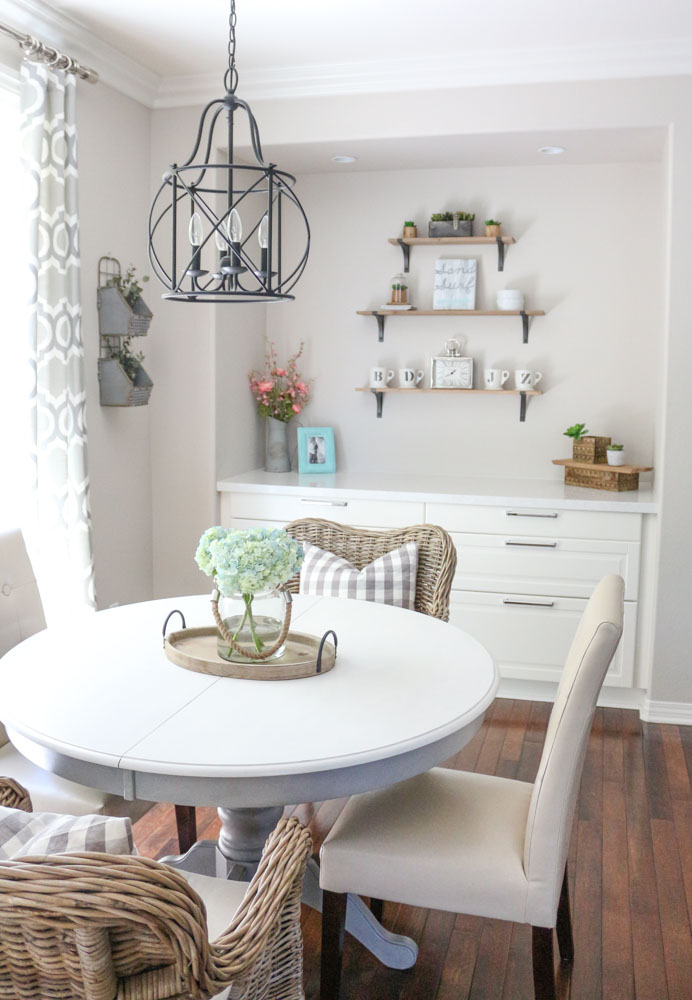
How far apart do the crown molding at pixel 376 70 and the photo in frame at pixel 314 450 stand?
4.96 ft

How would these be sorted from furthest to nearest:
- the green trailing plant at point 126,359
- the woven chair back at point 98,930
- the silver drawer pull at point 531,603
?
the silver drawer pull at point 531,603 < the green trailing plant at point 126,359 < the woven chair back at point 98,930

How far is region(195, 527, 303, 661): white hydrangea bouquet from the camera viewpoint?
6.28ft

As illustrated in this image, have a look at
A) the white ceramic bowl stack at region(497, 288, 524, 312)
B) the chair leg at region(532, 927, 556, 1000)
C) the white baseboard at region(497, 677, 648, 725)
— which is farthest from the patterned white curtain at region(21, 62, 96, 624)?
the chair leg at region(532, 927, 556, 1000)

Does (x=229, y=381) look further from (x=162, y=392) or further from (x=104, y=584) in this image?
(x=104, y=584)

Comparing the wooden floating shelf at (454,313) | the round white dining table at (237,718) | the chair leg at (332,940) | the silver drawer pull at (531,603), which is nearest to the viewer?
the round white dining table at (237,718)

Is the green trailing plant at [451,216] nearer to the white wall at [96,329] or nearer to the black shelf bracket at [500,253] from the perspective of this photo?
the black shelf bracket at [500,253]

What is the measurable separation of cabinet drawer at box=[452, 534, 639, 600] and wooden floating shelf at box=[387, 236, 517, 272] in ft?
4.46

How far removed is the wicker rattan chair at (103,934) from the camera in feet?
3.28

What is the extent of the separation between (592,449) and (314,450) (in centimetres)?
132

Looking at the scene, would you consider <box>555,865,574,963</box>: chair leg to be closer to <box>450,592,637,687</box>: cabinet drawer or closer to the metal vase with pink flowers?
<box>450,592,637,687</box>: cabinet drawer

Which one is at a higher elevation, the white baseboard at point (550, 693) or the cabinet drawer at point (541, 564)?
the cabinet drawer at point (541, 564)

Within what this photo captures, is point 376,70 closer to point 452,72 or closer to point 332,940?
point 452,72

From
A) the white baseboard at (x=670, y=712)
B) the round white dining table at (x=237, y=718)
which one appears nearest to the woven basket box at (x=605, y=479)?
the white baseboard at (x=670, y=712)

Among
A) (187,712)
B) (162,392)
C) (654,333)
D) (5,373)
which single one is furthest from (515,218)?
(187,712)
